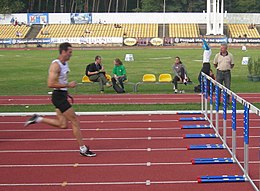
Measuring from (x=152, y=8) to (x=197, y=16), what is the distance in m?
12.2

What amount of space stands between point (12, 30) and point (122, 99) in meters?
72.2

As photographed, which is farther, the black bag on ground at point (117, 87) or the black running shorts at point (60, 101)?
the black bag on ground at point (117, 87)

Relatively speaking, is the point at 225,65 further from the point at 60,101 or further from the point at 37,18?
the point at 37,18

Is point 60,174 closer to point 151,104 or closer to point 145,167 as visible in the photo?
point 145,167

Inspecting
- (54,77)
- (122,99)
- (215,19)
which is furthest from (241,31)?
(54,77)

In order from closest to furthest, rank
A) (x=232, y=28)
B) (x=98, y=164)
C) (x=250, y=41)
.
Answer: (x=98, y=164)
(x=250, y=41)
(x=232, y=28)

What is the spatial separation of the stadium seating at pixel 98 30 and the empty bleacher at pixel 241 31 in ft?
37.6

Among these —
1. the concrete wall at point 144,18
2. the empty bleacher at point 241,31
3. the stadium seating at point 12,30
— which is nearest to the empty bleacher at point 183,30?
the concrete wall at point 144,18

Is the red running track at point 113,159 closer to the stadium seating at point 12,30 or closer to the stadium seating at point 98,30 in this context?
the stadium seating at point 98,30

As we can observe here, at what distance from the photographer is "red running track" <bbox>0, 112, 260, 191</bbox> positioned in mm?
8297

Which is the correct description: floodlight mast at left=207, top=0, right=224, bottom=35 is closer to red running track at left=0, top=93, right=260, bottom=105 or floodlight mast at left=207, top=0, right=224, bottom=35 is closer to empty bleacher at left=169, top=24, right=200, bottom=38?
empty bleacher at left=169, top=24, right=200, bottom=38

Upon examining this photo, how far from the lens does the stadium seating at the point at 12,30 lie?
85.6 metres

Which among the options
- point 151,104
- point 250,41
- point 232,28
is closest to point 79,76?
point 151,104

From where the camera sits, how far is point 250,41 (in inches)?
2852
